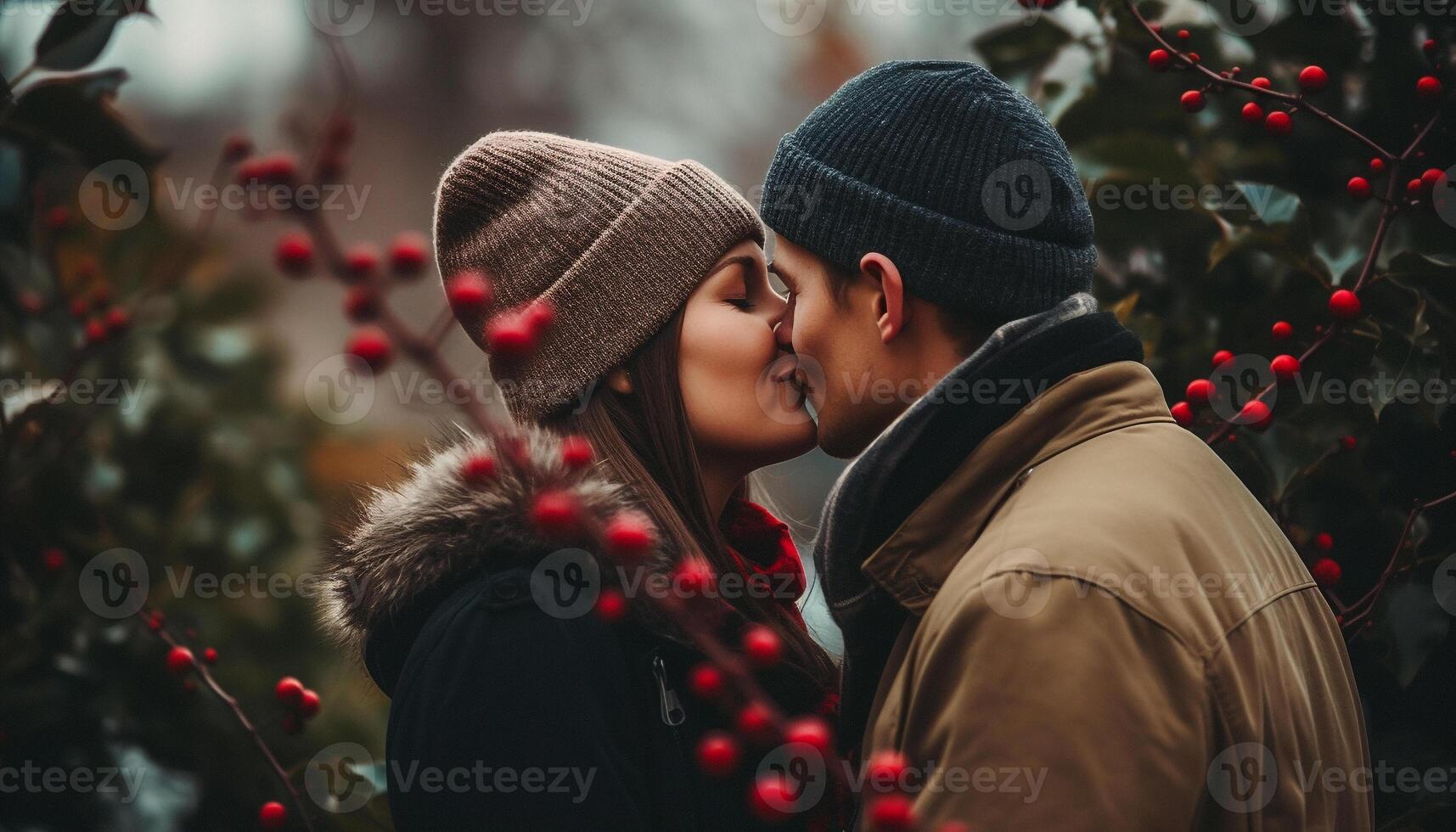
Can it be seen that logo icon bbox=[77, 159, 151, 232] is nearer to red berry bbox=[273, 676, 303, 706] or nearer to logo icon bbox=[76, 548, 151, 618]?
logo icon bbox=[76, 548, 151, 618]

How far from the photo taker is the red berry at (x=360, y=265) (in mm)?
628

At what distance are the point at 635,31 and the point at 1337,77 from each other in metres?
8.98

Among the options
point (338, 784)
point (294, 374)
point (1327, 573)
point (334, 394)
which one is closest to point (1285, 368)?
point (1327, 573)

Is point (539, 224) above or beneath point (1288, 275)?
above

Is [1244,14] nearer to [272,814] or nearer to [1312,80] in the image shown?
[1312,80]

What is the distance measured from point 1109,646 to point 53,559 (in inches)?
64.1

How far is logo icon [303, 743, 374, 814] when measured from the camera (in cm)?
179

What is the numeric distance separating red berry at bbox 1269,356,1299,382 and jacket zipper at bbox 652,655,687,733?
2.95 ft

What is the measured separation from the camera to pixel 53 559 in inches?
74.0

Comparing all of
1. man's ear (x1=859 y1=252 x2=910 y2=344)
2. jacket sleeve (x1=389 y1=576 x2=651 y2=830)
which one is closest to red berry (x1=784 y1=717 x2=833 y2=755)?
jacket sleeve (x1=389 y1=576 x2=651 y2=830)

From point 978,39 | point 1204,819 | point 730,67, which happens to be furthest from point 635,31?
point 1204,819

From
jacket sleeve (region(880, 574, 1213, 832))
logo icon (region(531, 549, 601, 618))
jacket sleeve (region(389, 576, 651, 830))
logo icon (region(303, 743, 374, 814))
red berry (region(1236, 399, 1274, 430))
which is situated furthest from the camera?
logo icon (region(303, 743, 374, 814))

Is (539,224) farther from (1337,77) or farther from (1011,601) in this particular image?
(1337,77)

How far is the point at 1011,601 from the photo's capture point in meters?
1.12
